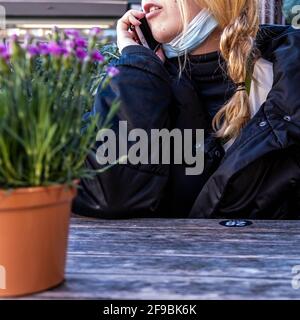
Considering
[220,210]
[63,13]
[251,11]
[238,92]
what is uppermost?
[63,13]

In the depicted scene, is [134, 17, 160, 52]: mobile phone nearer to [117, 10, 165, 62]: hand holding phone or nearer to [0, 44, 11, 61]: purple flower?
[117, 10, 165, 62]: hand holding phone

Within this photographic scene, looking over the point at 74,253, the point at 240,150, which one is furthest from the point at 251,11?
the point at 74,253

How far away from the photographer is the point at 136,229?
130 cm

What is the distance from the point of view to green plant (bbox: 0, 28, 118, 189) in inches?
Answer: 30.2

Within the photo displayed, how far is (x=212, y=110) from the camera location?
178 centimetres

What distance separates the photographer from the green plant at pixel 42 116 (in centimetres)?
77

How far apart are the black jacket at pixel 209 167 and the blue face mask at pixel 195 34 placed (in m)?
0.19

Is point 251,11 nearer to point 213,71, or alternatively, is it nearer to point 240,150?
point 213,71

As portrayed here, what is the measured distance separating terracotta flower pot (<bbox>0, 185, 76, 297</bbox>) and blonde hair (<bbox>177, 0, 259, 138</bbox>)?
89 cm

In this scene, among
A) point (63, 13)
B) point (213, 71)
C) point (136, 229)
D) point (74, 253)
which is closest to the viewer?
point (74, 253)

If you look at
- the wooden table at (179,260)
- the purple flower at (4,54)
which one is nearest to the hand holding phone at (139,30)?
the wooden table at (179,260)

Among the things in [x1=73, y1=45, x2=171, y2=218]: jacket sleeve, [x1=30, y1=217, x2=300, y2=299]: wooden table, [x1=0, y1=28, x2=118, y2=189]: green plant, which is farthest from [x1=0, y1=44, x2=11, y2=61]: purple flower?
[x1=73, y1=45, x2=171, y2=218]: jacket sleeve
